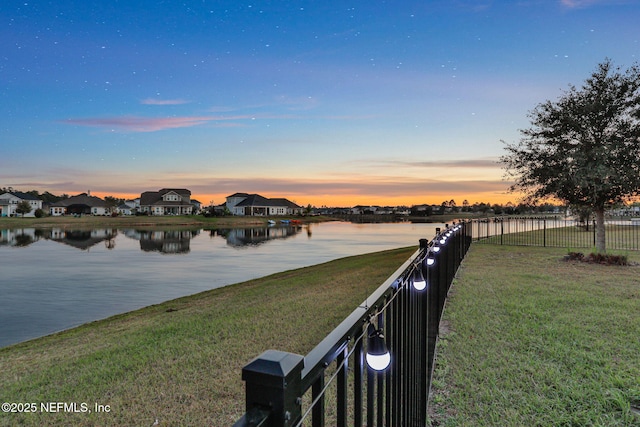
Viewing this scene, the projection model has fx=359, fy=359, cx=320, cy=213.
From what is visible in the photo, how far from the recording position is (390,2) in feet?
37.4

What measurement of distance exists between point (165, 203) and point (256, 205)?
74.1 ft

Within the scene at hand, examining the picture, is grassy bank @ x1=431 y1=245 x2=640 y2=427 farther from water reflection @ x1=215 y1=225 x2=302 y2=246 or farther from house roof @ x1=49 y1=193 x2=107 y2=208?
house roof @ x1=49 y1=193 x2=107 y2=208

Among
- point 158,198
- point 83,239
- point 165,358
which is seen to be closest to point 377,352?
point 165,358

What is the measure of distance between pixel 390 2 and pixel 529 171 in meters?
8.87

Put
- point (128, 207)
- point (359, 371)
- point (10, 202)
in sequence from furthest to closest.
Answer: point (128, 207) → point (10, 202) → point (359, 371)

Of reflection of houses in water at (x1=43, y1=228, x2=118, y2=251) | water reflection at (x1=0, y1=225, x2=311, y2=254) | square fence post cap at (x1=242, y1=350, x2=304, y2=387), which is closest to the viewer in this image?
square fence post cap at (x1=242, y1=350, x2=304, y2=387)

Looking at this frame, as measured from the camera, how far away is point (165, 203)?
89.4 m

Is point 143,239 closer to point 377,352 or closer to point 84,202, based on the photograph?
point 377,352

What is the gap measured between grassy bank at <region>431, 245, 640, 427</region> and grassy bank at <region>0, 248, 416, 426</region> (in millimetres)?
2290

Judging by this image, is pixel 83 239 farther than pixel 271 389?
Yes

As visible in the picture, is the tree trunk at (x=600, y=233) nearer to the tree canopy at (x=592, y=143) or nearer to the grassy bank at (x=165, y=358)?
the tree canopy at (x=592, y=143)

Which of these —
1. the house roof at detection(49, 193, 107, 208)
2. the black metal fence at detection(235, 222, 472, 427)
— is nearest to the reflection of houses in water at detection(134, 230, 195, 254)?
the black metal fence at detection(235, 222, 472, 427)

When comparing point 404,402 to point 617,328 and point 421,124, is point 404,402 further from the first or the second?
point 421,124

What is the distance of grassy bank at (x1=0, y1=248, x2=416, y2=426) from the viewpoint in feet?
13.5
